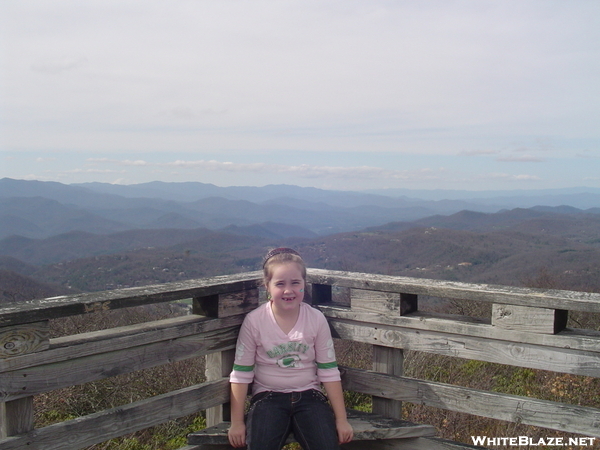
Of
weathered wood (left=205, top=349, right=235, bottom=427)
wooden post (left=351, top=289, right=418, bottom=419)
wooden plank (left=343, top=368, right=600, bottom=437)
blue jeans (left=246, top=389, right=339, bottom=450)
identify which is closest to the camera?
wooden plank (left=343, top=368, right=600, bottom=437)

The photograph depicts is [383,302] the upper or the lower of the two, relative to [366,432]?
upper

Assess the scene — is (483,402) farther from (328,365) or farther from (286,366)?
(286,366)

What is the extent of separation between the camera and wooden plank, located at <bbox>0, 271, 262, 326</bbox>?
7.86 ft

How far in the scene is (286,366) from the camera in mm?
3129

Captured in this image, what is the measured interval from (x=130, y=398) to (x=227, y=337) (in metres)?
2.52

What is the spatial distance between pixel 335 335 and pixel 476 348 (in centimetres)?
87

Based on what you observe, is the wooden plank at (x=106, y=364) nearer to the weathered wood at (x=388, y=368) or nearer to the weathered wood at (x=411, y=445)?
the weathered wood at (x=388, y=368)

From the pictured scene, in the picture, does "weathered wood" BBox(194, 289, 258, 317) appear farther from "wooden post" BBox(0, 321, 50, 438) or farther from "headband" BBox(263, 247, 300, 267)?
"wooden post" BBox(0, 321, 50, 438)

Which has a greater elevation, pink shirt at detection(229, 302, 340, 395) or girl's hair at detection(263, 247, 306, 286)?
girl's hair at detection(263, 247, 306, 286)

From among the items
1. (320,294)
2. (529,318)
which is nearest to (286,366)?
(320,294)

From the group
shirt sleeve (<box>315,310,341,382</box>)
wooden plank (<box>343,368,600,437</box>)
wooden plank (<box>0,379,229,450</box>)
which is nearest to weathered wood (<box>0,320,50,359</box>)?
wooden plank (<box>0,379,229,450</box>)

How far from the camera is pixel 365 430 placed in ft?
10.0

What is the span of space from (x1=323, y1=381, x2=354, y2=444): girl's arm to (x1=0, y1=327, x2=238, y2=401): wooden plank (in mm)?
673

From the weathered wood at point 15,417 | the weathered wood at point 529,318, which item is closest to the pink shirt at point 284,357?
the weathered wood at point 529,318
